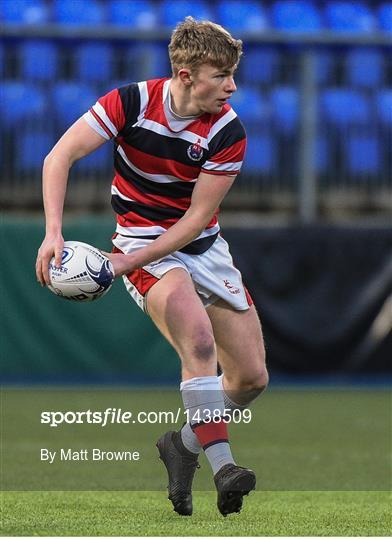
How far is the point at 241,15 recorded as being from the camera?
14805mm

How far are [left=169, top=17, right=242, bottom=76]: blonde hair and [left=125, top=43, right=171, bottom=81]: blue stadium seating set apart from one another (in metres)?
6.63

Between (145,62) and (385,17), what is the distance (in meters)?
4.63

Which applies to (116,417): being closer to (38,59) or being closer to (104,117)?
(38,59)

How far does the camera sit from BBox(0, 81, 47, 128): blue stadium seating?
37.2 ft

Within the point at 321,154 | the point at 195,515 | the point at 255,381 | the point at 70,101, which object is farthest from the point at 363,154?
the point at 195,515

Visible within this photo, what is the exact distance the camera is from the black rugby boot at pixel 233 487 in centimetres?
454

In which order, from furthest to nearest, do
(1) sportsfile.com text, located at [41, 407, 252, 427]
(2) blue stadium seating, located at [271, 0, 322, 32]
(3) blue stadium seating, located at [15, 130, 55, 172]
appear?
(2) blue stadium seating, located at [271, 0, 322, 32]
(3) blue stadium seating, located at [15, 130, 55, 172]
(1) sportsfile.com text, located at [41, 407, 252, 427]

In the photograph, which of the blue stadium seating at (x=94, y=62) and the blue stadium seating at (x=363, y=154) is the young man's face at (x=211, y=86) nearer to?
the blue stadium seating at (x=94, y=62)

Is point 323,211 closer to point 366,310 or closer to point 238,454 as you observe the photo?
point 366,310

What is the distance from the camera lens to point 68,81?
38.4 feet

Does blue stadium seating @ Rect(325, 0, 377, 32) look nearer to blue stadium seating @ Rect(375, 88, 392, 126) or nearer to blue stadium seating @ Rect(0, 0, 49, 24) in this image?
blue stadium seating @ Rect(375, 88, 392, 126)

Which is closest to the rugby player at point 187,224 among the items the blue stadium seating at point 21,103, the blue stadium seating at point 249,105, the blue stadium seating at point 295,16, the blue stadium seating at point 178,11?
the blue stadium seating at point 21,103

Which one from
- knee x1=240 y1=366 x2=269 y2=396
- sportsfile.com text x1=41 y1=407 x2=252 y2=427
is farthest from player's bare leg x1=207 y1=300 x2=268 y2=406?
sportsfile.com text x1=41 y1=407 x2=252 y2=427

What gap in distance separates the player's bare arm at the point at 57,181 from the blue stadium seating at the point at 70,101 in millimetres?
6557
